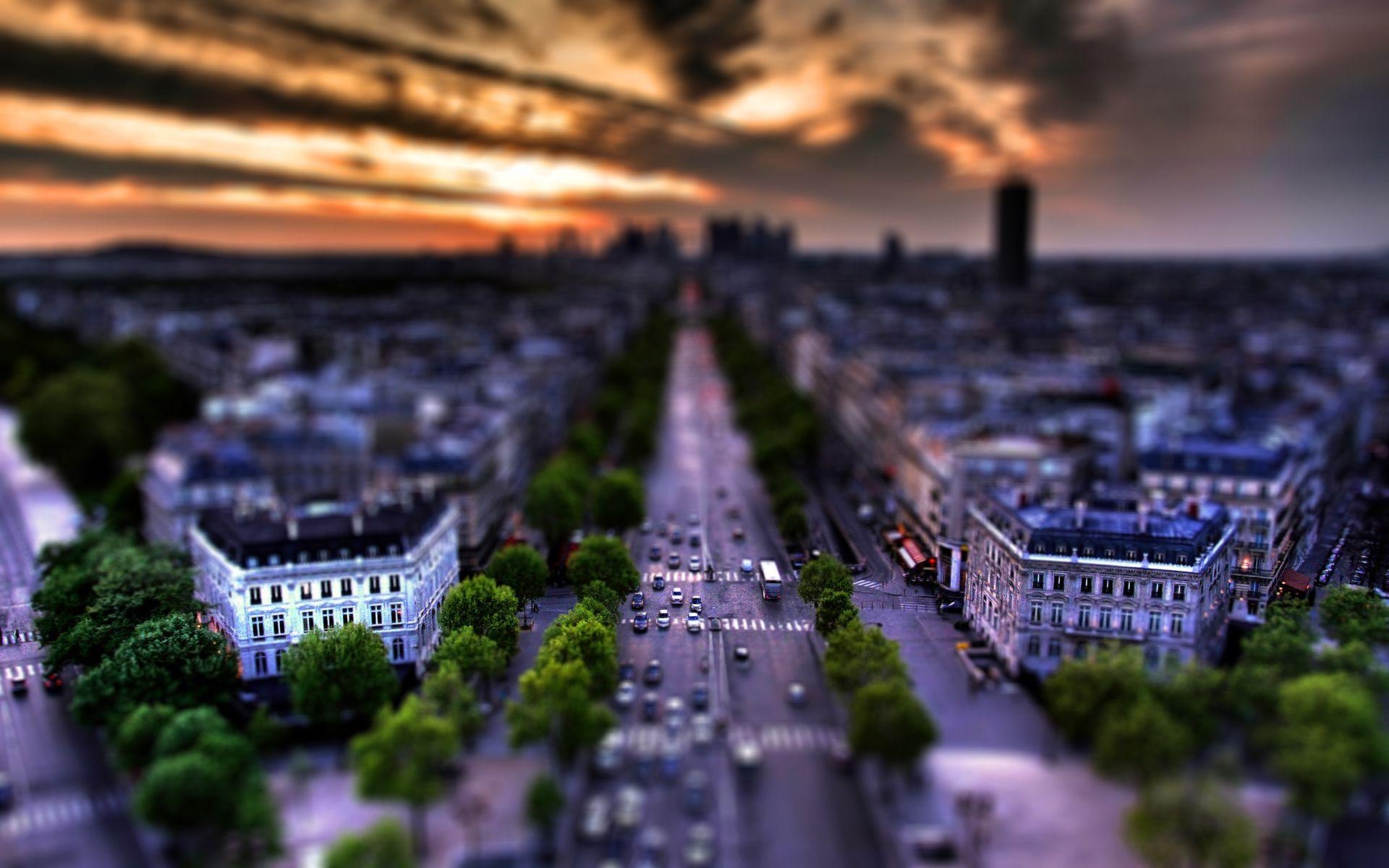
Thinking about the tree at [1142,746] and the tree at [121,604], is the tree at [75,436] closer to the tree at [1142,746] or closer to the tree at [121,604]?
the tree at [121,604]

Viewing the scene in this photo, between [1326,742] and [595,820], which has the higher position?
[1326,742]

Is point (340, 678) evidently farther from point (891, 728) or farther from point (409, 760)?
point (891, 728)

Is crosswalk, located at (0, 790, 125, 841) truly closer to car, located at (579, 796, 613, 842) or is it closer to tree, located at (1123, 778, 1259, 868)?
car, located at (579, 796, 613, 842)

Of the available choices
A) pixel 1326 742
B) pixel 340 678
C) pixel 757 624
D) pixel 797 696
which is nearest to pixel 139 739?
pixel 340 678

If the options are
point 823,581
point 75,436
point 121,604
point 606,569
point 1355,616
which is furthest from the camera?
point 75,436

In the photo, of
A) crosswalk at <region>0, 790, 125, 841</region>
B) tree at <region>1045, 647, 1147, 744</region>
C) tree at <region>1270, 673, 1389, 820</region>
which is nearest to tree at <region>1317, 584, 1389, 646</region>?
tree at <region>1270, 673, 1389, 820</region>

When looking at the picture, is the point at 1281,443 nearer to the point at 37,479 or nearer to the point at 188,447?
the point at 188,447
